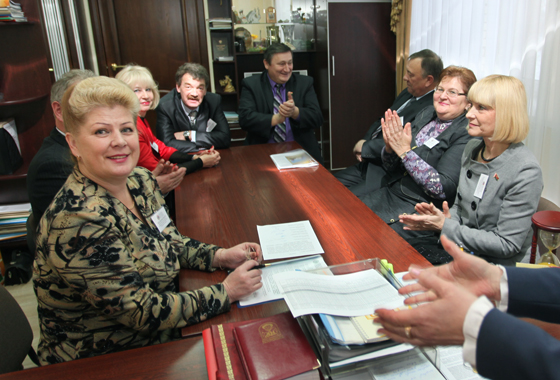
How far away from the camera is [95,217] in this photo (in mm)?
1099

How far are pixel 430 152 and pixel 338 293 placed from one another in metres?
1.58

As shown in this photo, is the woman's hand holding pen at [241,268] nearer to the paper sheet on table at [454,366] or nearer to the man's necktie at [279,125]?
the paper sheet on table at [454,366]

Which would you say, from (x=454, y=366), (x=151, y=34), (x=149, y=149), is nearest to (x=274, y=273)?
(x=454, y=366)

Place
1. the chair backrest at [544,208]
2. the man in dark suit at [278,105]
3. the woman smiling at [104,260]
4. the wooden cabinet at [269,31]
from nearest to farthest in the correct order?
the woman smiling at [104,260] < the chair backrest at [544,208] < the man in dark suit at [278,105] < the wooden cabinet at [269,31]

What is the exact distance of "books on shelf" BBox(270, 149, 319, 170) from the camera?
2.66m

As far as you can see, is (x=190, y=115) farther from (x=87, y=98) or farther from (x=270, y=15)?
(x=270, y=15)

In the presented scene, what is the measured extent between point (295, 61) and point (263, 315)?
4329mm

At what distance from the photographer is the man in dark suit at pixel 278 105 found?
3.29 m

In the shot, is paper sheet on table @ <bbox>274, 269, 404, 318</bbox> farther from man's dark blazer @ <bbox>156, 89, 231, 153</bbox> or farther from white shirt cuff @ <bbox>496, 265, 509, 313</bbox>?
man's dark blazer @ <bbox>156, 89, 231, 153</bbox>

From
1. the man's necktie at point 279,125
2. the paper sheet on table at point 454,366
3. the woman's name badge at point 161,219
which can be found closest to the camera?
the paper sheet on table at point 454,366

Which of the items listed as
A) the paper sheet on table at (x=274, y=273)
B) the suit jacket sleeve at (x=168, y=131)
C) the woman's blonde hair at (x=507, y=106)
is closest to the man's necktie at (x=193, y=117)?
the suit jacket sleeve at (x=168, y=131)

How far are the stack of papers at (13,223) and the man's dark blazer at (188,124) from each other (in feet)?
4.04

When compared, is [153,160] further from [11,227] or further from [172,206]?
[11,227]

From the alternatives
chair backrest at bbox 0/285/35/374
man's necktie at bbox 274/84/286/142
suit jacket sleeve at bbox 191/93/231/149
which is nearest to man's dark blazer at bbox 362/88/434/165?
man's necktie at bbox 274/84/286/142
